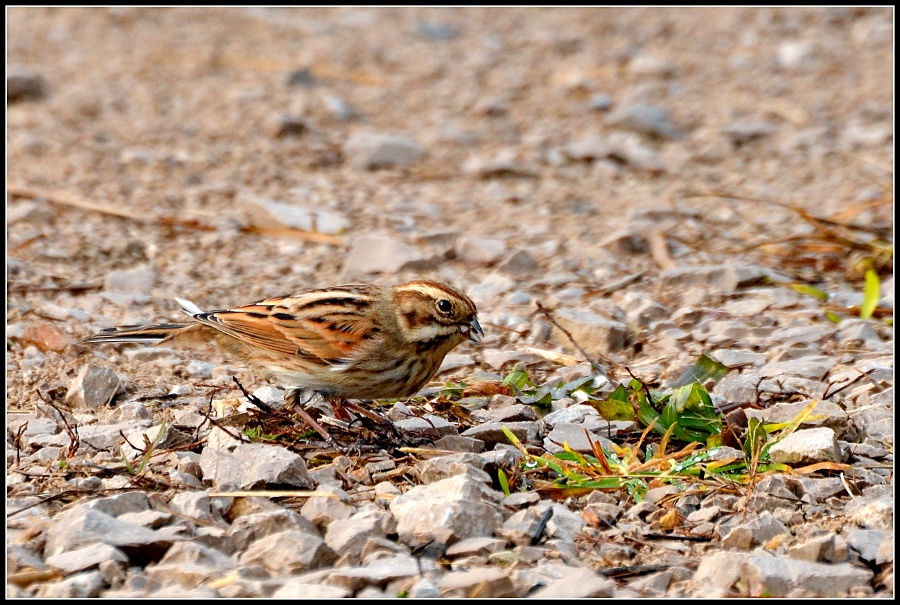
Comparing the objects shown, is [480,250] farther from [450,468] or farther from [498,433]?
[450,468]

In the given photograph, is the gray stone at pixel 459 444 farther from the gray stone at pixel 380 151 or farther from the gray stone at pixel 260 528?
the gray stone at pixel 380 151

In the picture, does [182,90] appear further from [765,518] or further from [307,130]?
[765,518]

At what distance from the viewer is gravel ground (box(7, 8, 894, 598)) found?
156 inches

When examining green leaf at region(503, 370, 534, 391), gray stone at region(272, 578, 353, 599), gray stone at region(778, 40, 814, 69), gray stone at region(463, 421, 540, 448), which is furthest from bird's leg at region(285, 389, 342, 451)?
gray stone at region(778, 40, 814, 69)

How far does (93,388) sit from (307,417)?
1.09 metres

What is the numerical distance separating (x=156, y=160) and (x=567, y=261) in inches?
154

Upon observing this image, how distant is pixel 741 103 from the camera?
38.5ft

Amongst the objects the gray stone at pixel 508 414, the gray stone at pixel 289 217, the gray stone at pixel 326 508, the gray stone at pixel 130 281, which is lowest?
the gray stone at pixel 130 281

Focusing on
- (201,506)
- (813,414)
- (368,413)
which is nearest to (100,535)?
(201,506)

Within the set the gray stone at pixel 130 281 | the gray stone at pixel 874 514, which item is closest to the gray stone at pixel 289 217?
the gray stone at pixel 130 281

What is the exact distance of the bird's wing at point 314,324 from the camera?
5215 mm

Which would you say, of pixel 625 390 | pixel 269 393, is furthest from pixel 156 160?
pixel 625 390

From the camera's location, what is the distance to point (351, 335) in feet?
17.3

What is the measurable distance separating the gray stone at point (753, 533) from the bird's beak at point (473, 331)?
65.2 inches
